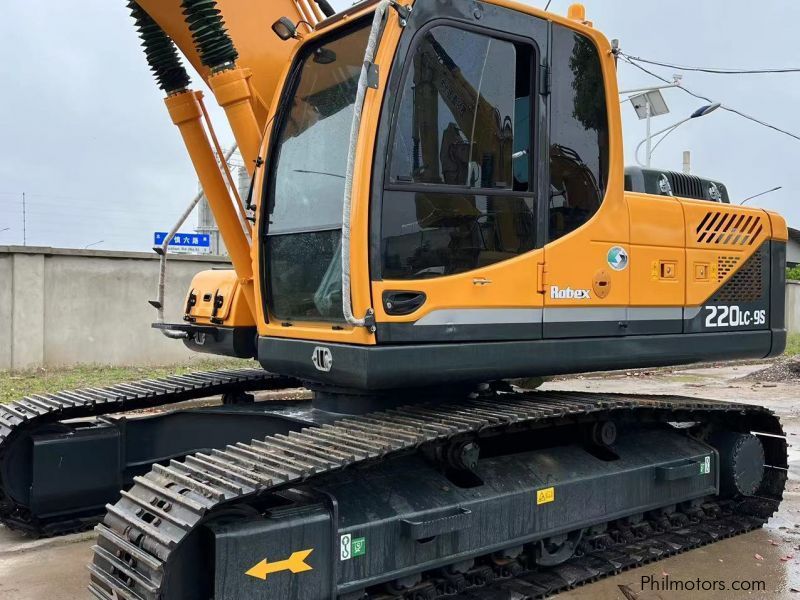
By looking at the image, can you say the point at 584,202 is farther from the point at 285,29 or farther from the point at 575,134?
the point at 285,29

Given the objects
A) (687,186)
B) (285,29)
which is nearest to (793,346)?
(687,186)

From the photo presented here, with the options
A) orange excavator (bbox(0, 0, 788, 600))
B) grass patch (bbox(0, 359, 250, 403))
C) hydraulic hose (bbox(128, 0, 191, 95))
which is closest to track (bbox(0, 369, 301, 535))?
orange excavator (bbox(0, 0, 788, 600))

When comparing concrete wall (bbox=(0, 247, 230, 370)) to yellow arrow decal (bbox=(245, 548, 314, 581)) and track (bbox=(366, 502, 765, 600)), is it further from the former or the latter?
yellow arrow decal (bbox=(245, 548, 314, 581))

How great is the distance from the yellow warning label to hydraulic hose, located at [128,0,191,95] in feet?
10.1

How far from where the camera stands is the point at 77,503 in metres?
4.98

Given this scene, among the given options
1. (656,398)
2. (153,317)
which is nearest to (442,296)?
(656,398)

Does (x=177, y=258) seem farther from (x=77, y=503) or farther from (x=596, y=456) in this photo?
(x=596, y=456)

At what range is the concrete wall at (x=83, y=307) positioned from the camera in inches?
432

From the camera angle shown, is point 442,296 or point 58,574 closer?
point 442,296

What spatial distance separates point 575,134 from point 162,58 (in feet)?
8.02

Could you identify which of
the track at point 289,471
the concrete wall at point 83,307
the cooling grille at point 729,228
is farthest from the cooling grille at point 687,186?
the concrete wall at point 83,307

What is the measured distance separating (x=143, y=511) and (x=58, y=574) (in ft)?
5.14

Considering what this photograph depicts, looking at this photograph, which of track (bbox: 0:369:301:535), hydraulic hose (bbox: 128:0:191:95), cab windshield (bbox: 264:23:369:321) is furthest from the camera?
track (bbox: 0:369:301:535)

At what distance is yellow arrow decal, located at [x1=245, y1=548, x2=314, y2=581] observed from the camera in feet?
10.3
